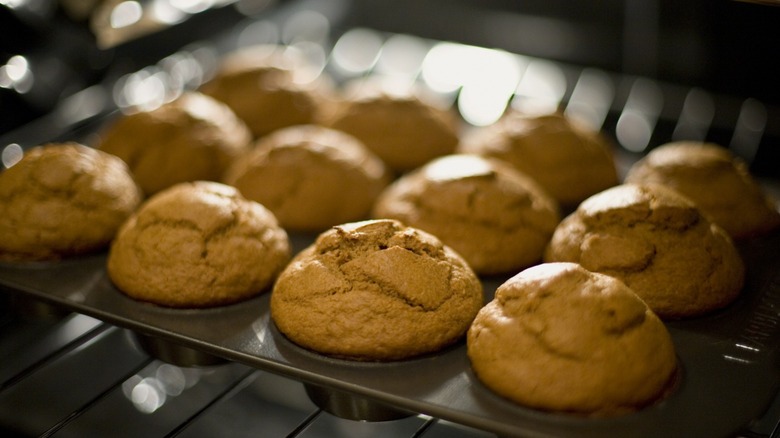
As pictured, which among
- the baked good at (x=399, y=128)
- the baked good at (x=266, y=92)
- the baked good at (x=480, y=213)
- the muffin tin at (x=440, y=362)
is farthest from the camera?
the baked good at (x=266, y=92)

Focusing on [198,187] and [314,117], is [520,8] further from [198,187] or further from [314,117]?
[198,187]

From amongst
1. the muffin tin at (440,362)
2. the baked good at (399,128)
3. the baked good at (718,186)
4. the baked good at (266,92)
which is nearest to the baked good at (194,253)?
the muffin tin at (440,362)

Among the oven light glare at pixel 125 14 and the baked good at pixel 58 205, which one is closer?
the baked good at pixel 58 205

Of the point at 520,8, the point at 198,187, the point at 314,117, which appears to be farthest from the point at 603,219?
the point at 520,8

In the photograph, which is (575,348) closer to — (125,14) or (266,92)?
(266,92)

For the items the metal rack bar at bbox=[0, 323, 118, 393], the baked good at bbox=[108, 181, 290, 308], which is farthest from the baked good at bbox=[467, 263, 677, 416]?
the metal rack bar at bbox=[0, 323, 118, 393]

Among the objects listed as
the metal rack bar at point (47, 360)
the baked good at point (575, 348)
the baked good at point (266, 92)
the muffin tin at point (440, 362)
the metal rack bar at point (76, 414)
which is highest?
the baked good at point (266, 92)

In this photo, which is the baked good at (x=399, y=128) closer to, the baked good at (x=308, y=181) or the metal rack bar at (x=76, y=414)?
the baked good at (x=308, y=181)
